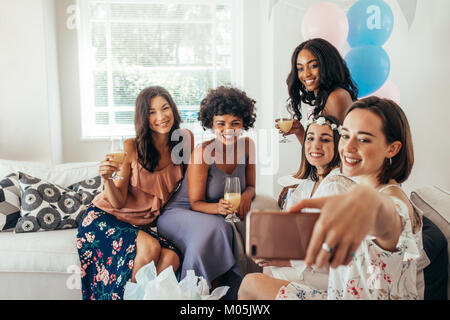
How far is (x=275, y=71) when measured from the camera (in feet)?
11.9

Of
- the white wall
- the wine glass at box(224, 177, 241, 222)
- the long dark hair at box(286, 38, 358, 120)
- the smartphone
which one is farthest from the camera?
the white wall

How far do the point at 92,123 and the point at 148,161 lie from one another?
2477 mm

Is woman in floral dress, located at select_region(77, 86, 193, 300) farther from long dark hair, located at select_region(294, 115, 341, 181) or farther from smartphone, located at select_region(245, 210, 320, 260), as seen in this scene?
smartphone, located at select_region(245, 210, 320, 260)

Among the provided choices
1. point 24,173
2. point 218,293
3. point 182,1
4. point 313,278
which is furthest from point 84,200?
point 182,1

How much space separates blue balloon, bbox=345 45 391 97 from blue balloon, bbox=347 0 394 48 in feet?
0.21

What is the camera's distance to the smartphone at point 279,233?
634mm

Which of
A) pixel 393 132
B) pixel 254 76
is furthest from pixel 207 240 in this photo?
pixel 254 76

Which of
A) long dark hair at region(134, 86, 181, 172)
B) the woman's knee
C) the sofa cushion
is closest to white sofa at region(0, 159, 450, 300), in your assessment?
the sofa cushion

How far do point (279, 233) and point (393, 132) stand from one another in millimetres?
568

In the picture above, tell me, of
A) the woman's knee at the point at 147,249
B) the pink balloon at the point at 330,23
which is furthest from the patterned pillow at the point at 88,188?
the pink balloon at the point at 330,23

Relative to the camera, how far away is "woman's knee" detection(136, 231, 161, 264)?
6.08 feet

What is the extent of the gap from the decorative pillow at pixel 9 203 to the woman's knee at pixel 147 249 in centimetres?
97
